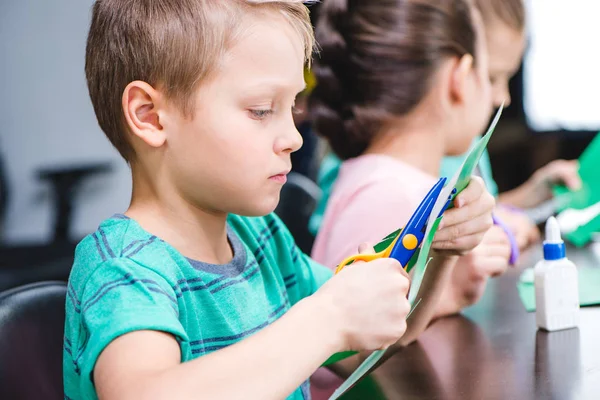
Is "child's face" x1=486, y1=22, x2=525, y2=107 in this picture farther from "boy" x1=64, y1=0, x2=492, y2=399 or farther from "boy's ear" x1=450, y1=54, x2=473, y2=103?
"boy" x1=64, y1=0, x2=492, y2=399

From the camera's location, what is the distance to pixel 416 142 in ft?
4.62

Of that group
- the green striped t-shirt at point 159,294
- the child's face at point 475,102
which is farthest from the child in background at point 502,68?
the green striped t-shirt at point 159,294

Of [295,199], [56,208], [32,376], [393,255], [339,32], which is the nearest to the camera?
[393,255]

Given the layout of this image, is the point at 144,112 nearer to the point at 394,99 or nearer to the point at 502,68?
the point at 394,99

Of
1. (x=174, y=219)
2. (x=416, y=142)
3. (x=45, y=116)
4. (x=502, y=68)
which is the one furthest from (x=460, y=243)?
(x=45, y=116)

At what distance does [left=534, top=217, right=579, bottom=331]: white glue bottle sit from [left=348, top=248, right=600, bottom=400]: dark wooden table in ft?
0.06

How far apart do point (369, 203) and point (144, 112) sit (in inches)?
23.5

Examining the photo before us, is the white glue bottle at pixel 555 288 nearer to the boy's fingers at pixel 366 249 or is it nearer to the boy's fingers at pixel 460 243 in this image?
the boy's fingers at pixel 460 243

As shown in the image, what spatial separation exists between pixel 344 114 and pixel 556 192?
80 centimetres

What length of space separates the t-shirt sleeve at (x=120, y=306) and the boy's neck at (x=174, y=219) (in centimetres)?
10

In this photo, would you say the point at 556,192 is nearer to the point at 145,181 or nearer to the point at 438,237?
the point at 438,237

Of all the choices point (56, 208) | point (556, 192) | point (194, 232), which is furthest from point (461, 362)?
point (56, 208)

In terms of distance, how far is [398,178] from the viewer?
1.30 metres

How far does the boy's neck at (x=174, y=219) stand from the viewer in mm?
816
